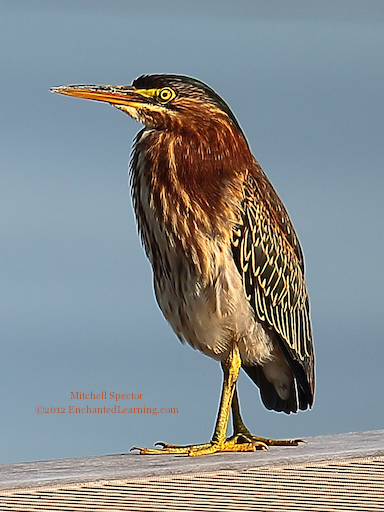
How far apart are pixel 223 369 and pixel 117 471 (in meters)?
0.38

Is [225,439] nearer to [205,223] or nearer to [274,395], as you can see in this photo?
[274,395]

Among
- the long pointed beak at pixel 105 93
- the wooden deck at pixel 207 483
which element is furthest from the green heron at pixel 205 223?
the wooden deck at pixel 207 483

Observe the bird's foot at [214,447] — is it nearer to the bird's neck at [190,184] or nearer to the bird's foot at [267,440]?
the bird's foot at [267,440]

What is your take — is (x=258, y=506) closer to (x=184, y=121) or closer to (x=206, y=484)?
(x=206, y=484)

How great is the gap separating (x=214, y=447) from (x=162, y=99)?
73cm

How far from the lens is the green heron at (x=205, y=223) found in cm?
204

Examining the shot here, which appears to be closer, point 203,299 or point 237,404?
point 203,299

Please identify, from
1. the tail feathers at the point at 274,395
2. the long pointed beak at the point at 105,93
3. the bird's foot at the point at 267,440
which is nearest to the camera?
the long pointed beak at the point at 105,93

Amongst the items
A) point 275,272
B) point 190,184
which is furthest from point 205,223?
point 275,272

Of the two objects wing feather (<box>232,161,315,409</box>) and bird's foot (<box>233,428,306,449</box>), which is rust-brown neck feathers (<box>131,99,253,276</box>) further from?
bird's foot (<box>233,428,306,449</box>)

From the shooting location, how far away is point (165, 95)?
6.70 ft

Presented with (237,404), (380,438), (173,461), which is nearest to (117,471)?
(173,461)

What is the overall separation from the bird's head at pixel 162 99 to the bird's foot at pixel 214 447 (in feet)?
2.14

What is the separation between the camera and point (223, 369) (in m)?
2.18
